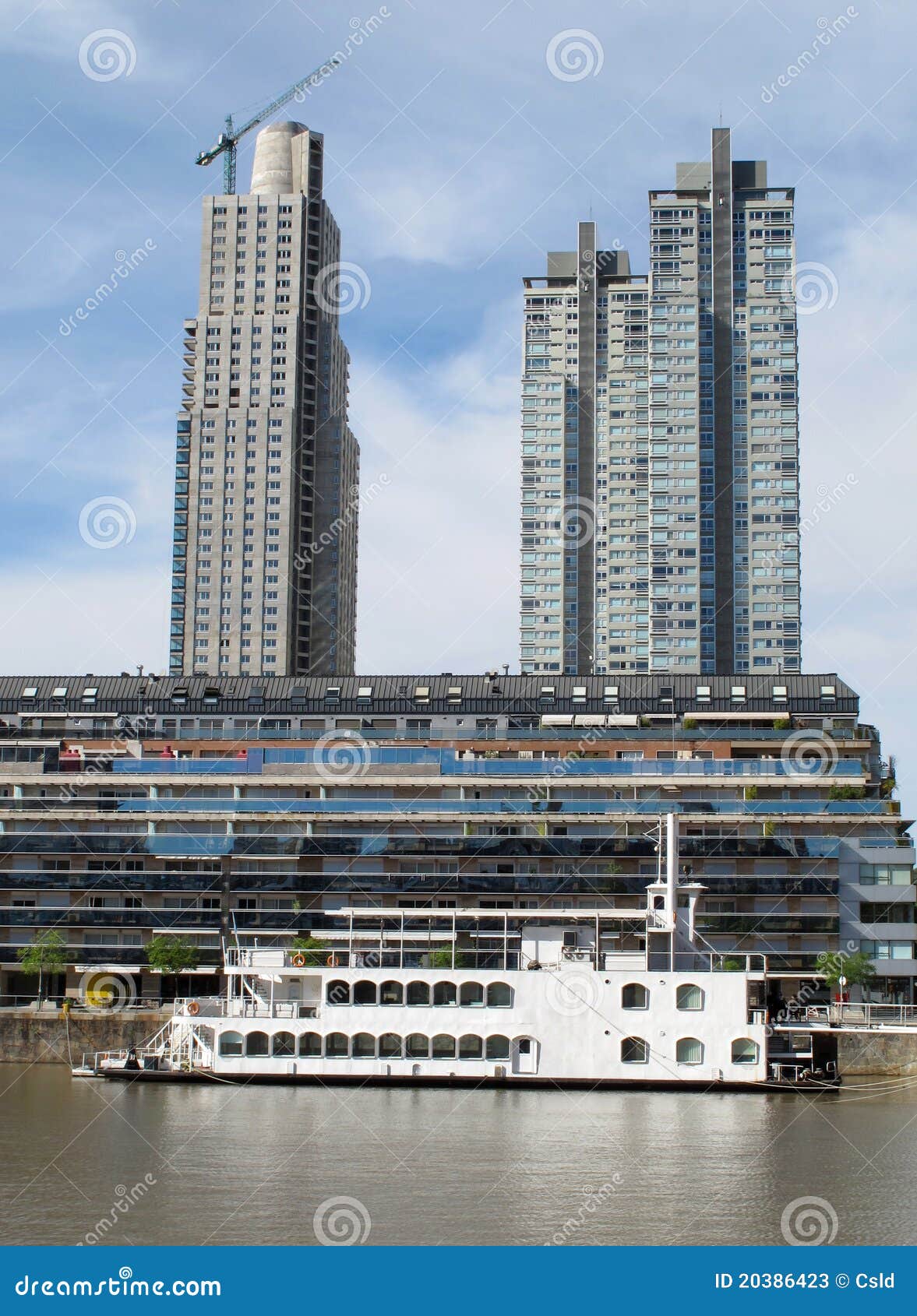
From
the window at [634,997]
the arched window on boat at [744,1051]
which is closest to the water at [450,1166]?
the arched window on boat at [744,1051]

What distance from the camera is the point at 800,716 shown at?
412ft

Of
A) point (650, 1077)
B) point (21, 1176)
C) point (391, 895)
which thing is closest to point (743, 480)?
point (391, 895)

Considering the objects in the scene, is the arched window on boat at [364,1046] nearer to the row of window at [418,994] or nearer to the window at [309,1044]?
the row of window at [418,994]

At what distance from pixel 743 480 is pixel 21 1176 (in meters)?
156

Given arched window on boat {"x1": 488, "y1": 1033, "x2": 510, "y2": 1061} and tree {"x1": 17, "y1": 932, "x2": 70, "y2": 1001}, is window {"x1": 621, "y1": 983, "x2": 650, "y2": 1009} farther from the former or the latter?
tree {"x1": 17, "y1": 932, "x2": 70, "y2": 1001}

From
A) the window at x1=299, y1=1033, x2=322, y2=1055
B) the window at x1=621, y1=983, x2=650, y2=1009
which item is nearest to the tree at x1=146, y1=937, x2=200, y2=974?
the window at x1=299, y1=1033, x2=322, y2=1055

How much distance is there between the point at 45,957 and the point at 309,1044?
106 ft

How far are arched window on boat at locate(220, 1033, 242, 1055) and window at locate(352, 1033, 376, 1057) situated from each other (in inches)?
213

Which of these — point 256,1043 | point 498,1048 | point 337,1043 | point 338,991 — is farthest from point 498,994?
point 256,1043

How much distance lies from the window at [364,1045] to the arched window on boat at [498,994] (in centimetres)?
578

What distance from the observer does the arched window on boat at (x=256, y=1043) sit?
257 ft

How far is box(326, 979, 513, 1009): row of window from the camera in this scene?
7694 centimetres

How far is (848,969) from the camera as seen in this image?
98250 mm

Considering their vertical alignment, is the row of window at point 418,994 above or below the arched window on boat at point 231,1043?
above
